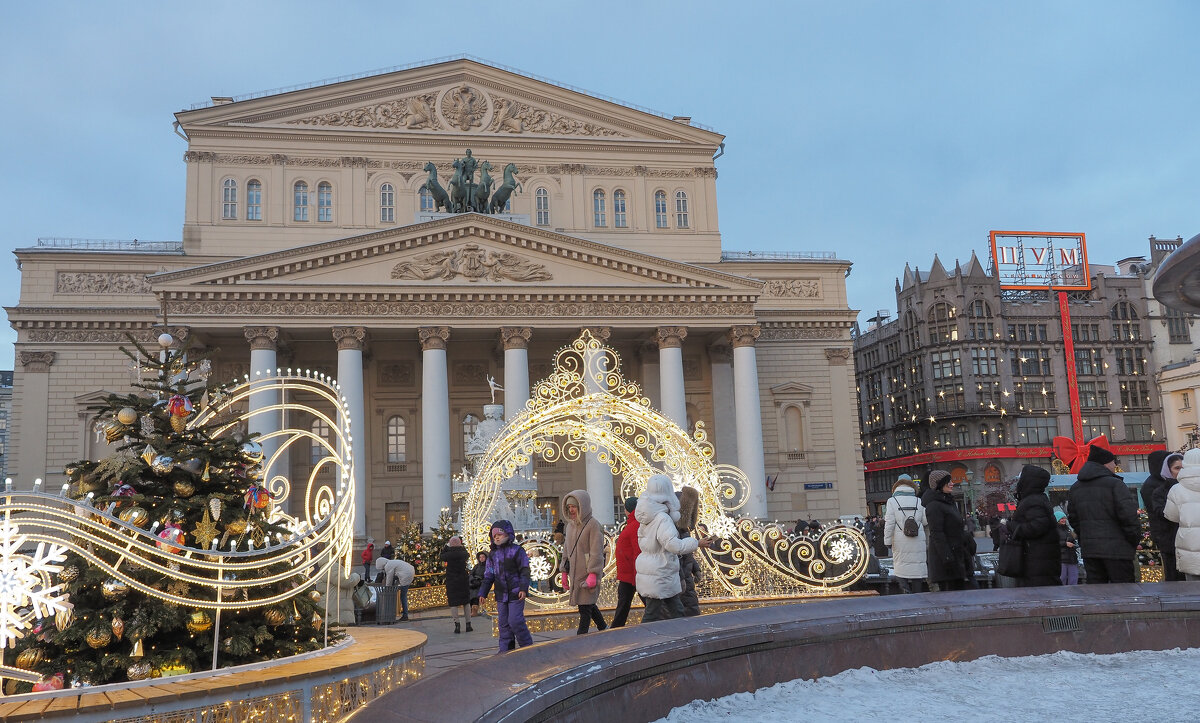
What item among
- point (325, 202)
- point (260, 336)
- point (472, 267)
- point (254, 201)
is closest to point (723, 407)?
point (472, 267)

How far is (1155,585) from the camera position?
23.7 ft

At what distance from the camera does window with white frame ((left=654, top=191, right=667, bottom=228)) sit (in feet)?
134

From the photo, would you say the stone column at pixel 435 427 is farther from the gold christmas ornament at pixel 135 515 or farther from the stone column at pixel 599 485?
the gold christmas ornament at pixel 135 515

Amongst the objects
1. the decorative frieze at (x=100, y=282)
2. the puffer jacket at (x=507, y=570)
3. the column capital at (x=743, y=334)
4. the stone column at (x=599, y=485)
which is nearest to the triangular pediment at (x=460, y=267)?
the column capital at (x=743, y=334)

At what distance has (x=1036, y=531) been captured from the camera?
357 inches

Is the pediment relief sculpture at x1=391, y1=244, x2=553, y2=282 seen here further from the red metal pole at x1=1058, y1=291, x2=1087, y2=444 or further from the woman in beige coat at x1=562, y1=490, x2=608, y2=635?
the red metal pole at x1=1058, y1=291, x2=1087, y2=444

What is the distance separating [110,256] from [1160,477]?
33981mm

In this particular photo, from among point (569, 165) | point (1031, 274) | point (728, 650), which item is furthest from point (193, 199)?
point (1031, 274)

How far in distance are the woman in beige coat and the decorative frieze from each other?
29.1m

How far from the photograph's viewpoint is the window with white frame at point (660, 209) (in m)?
40.9

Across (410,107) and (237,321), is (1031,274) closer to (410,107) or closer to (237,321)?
(410,107)

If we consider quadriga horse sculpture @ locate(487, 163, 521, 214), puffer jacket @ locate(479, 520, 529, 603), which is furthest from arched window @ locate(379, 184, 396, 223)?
puffer jacket @ locate(479, 520, 529, 603)

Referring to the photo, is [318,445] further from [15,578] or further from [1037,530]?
[15,578]

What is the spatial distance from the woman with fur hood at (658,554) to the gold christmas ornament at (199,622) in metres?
3.35
